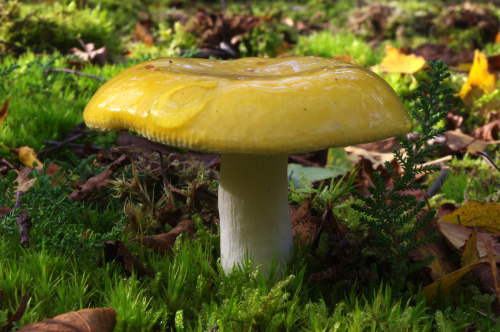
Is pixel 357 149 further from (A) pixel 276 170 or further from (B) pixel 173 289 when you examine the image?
(B) pixel 173 289

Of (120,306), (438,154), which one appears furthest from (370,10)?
(120,306)

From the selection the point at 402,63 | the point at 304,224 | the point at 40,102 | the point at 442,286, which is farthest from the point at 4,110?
the point at 402,63

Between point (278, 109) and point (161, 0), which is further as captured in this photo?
point (161, 0)

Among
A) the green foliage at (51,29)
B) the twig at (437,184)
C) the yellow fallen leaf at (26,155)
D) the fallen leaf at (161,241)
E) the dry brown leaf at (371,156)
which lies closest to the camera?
the fallen leaf at (161,241)

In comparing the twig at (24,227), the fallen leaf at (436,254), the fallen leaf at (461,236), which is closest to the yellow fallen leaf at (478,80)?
the fallen leaf at (461,236)

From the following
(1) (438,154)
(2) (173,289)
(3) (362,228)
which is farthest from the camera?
(1) (438,154)

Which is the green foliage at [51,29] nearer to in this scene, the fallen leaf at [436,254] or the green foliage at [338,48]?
the green foliage at [338,48]

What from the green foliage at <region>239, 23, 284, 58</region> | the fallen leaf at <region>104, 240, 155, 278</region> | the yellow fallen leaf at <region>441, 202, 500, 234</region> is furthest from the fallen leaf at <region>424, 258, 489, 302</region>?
the green foliage at <region>239, 23, 284, 58</region>

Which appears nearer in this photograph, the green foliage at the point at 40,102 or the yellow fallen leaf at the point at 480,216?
the yellow fallen leaf at the point at 480,216
